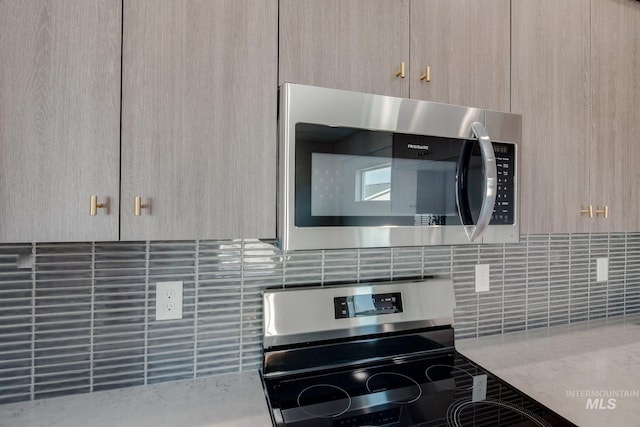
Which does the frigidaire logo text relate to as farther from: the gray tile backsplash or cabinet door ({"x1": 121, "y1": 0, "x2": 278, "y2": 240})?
the gray tile backsplash

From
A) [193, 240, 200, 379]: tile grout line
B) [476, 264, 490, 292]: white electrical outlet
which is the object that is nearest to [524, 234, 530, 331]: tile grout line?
[476, 264, 490, 292]: white electrical outlet

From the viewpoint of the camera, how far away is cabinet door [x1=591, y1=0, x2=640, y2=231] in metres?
1.27

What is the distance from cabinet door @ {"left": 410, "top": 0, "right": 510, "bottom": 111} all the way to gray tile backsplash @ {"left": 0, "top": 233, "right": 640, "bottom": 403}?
59 centimetres

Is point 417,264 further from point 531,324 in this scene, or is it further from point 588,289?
point 588,289

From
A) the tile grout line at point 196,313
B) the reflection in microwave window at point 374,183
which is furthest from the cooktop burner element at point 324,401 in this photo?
the reflection in microwave window at point 374,183

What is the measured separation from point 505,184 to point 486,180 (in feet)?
0.48

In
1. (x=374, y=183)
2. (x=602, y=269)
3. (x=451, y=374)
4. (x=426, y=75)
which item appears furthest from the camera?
(x=602, y=269)

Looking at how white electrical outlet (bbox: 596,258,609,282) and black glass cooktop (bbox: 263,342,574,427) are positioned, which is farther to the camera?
white electrical outlet (bbox: 596,258,609,282)

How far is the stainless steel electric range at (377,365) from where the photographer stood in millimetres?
896

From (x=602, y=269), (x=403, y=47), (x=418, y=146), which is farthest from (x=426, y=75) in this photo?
(x=602, y=269)

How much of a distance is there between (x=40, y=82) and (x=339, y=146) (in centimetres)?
64

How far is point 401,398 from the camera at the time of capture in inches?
38.5

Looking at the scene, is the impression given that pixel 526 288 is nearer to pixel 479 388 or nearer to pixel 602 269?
pixel 602 269

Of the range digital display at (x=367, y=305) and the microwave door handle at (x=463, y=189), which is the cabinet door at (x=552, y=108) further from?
the range digital display at (x=367, y=305)
